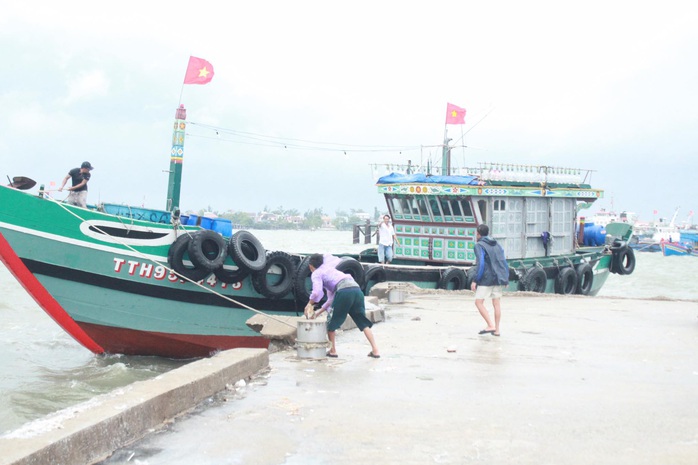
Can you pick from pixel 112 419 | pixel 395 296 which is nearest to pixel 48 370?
pixel 395 296

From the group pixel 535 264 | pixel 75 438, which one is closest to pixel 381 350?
pixel 75 438

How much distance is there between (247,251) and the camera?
1289cm

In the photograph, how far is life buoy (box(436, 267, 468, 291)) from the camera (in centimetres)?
1614

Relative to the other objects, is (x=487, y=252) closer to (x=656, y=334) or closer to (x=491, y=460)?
(x=656, y=334)

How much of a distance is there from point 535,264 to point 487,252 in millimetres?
9488

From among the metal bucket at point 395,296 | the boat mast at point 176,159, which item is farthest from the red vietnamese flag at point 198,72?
the metal bucket at point 395,296

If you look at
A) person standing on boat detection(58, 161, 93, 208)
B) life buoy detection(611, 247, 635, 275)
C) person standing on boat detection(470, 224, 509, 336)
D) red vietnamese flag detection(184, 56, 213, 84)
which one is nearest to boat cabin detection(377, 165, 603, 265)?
life buoy detection(611, 247, 635, 275)

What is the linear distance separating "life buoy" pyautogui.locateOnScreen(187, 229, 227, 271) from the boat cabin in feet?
20.2

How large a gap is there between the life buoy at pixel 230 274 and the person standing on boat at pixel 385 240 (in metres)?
4.99

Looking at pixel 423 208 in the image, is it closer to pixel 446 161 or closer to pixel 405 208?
pixel 405 208

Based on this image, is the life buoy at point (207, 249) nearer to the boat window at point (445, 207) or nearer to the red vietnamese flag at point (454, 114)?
the boat window at point (445, 207)

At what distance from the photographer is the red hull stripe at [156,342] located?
12.3 metres

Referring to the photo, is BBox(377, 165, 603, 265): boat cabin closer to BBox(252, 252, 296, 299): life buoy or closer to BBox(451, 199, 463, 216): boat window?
BBox(451, 199, 463, 216): boat window

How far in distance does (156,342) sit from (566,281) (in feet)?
36.1
